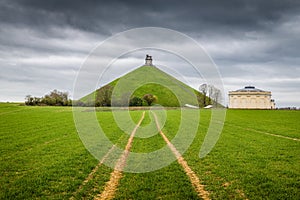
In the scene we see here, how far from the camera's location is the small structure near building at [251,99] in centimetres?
16512

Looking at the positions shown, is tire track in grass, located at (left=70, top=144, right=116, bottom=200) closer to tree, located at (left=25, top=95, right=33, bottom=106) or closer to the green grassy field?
the green grassy field

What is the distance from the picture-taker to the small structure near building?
542ft

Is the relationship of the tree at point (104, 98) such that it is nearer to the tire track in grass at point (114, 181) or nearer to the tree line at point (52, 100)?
the tree line at point (52, 100)

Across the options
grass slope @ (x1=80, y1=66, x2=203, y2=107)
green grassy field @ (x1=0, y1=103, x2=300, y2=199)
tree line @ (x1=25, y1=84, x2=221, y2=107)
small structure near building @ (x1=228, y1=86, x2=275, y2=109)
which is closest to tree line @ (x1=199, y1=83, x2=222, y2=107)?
tree line @ (x1=25, y1=84, x2=221, y2=107)

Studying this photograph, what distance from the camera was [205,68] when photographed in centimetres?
1845

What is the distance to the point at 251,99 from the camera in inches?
6535

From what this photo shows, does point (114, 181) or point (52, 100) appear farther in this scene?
point (52, 100)

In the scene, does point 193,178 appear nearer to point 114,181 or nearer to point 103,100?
point 114,181

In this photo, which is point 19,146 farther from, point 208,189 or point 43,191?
point 208,189

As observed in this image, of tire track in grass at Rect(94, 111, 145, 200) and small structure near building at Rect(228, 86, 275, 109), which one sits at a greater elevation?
small structure near building at Rect(228, 86, 275, 109)

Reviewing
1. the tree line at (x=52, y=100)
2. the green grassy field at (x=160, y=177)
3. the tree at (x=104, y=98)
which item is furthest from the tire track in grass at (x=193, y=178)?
the tree line at (x=52, y=100)

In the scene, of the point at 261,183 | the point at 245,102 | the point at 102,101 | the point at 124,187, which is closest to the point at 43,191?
the point at 124,187

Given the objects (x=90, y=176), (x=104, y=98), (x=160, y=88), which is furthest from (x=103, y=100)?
(x=90, y=176)

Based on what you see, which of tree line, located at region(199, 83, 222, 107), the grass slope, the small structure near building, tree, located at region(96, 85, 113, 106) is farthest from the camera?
the small structure near building
